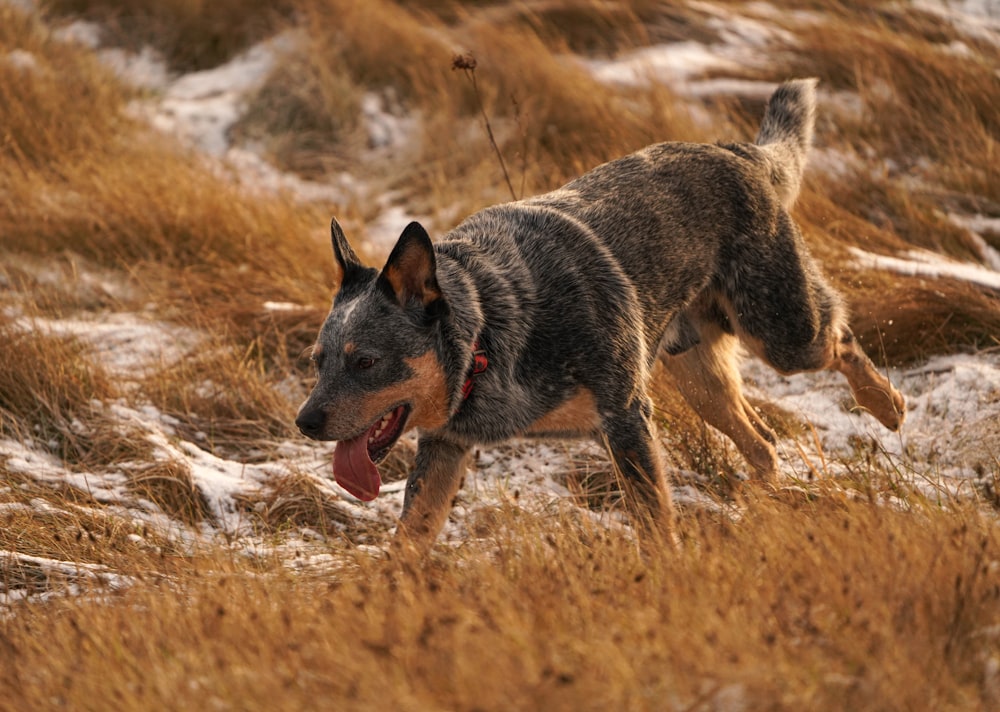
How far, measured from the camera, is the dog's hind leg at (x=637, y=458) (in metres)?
3.87

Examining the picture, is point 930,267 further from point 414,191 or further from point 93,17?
point 93,17

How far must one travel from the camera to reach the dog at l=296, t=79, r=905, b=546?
3619 mm

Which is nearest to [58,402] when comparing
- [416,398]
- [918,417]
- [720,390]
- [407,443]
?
[407,443]

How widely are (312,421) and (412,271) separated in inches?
A: 23.2

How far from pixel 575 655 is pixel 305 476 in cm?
257

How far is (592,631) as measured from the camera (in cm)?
254

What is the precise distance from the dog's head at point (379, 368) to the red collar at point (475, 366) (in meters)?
0.10

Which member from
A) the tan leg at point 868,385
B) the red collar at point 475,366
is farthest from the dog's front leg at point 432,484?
the tan leg at point 868,385

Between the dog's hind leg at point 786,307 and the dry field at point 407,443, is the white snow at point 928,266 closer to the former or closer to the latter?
the dry field at point 407,443

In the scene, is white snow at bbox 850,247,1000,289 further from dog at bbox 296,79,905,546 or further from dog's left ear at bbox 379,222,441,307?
dog's left ear at bbox 379,222,441,307

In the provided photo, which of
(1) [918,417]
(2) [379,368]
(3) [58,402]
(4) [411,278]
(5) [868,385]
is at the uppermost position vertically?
(4) [411,278]

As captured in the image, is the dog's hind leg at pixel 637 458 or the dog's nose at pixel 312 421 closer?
the dog's nose at pixel 312 421

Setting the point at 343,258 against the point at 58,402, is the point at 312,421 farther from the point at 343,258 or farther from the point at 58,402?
the point at 58,402

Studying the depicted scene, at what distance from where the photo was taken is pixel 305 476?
4840 millimetres
